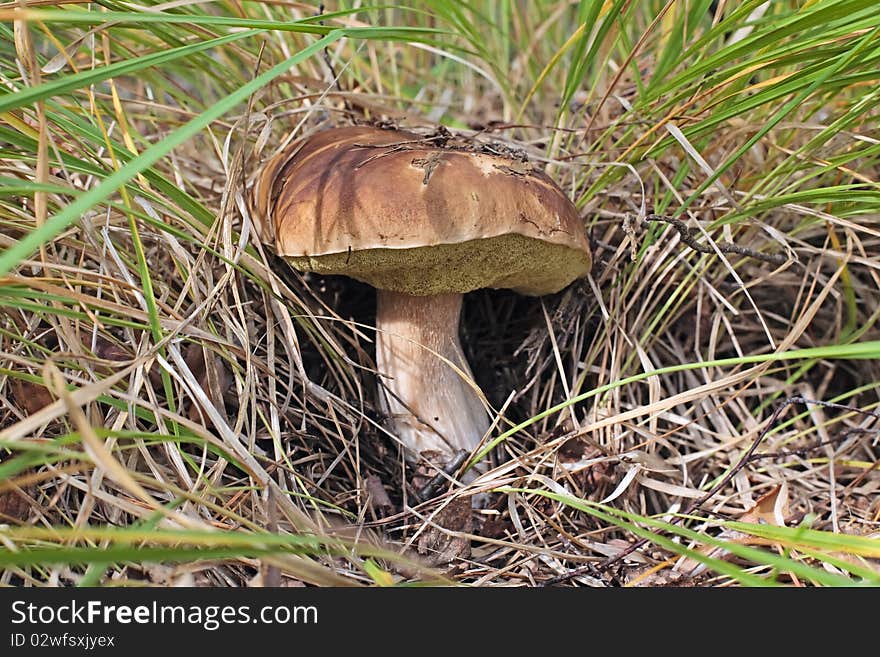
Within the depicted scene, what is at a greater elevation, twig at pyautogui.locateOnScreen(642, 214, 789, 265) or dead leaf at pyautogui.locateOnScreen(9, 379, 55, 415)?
twig at pyautogui.locateOnScreen(642, 214, 789, 265)

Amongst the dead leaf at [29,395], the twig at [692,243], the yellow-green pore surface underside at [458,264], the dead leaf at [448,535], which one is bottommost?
the dead leaf at [448,535]

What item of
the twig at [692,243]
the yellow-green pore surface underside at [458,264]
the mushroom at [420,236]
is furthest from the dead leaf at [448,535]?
→ the twig at [692,243]

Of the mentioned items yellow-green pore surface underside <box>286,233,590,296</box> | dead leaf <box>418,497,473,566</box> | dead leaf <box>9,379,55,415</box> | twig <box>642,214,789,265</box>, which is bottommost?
dead leaf <box>418,497,473,566</box>

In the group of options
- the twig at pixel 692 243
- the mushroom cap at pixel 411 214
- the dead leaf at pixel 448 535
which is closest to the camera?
the mushroom cap at pixel 411 214

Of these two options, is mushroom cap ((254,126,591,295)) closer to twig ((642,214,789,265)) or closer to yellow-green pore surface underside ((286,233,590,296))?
yellow-green pore surface underside ((286,233,590,296))

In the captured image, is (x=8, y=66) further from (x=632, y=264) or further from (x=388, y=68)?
(x=632, y=264)

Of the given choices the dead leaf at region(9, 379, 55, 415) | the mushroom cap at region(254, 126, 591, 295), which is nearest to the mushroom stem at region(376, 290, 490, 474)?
the mushroom cap at region(254, 126, 591, 295)

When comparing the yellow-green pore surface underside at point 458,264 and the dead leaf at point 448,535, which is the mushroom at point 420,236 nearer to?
the yellow-green pore surface underside at point 458,264
